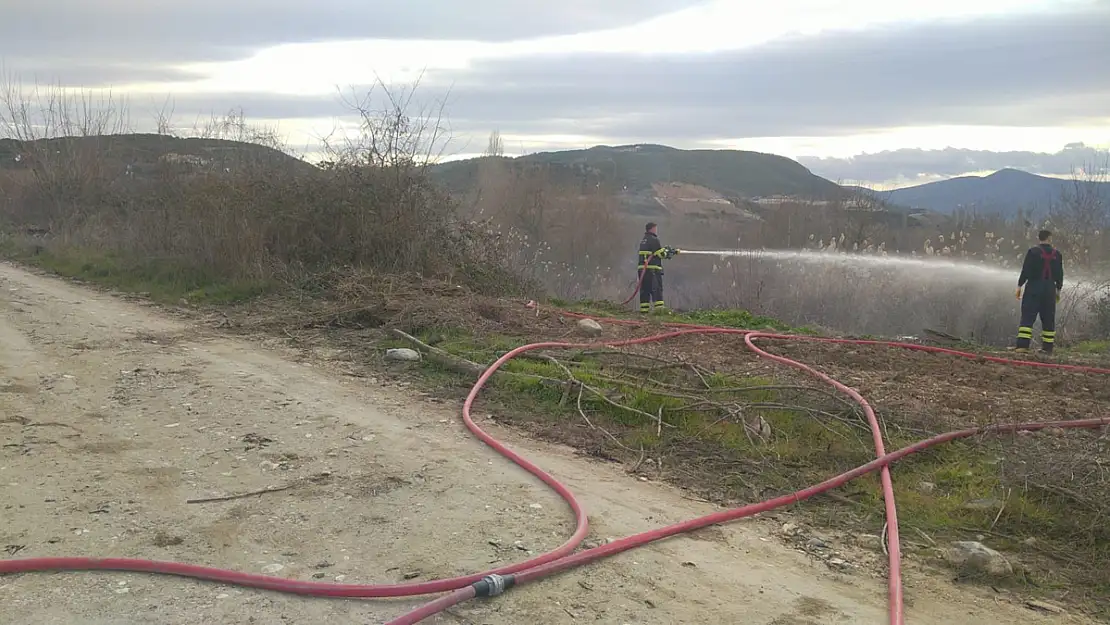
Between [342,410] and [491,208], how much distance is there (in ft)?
76.2

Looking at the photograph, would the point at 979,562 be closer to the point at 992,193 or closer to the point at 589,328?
the point at 589,328

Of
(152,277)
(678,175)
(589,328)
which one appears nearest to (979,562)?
(589,328)

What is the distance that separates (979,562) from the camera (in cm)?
388

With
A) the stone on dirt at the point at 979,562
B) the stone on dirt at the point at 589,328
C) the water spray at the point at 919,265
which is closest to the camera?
the stone on dirt at the point at 979,562

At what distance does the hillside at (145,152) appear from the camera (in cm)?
1409

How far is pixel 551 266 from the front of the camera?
21719 mm

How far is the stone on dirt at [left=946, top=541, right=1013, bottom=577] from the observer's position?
386 cm

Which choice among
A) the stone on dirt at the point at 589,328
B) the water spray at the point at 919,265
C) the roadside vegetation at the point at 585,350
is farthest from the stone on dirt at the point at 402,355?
the water spray at the point at 919,265

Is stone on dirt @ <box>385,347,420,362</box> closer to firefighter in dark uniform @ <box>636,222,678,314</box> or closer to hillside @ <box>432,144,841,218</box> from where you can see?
firefighter in dark uniform @ <box>636,222,678,314</box>

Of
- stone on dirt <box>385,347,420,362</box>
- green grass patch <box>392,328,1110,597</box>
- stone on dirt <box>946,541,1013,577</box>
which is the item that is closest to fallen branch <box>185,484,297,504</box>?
green grass patch <box>392,328,1110,597</box>

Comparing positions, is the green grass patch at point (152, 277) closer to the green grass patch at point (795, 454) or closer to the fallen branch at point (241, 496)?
the green grass patch at point (795, 454)

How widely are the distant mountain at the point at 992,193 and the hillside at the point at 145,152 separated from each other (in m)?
17.9

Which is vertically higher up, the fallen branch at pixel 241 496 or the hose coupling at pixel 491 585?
the hose coupling at pixel 491 585

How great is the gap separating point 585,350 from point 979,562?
4.46m
